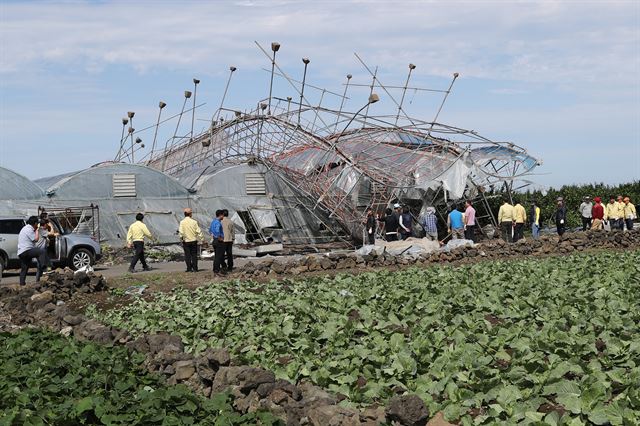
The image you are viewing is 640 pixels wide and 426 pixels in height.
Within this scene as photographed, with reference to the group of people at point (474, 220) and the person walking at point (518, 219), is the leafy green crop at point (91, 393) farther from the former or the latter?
the person walking at point (518, 219)

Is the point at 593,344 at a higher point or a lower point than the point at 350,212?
lower

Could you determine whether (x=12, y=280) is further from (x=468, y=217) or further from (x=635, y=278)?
(x=635, y=278)

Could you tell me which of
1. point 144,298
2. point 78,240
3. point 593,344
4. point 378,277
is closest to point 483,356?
point 593,344

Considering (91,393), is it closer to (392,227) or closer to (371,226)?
(392,227)

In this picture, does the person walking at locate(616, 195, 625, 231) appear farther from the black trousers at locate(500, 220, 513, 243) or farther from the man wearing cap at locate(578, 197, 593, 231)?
the black trousers at locate(500, 220, 513, 243)

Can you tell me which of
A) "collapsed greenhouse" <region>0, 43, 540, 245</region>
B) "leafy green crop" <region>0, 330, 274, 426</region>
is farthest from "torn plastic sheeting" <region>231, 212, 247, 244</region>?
"leafy green crop" <region>0, 330, 274, 426</region>

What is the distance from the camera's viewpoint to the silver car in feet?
76.3

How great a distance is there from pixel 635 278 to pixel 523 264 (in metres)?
3.68

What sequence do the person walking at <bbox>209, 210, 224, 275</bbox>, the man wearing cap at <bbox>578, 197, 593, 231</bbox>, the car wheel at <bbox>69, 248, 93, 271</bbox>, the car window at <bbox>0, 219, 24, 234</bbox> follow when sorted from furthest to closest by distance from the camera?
the man wearing cap at <bbox>578, 197, 593, 231</bbox>
the car wheel at <bbox>69, 248, 93, 271</bbox>
the car window at <bbox>0, 219, 24, 234</bbox>
the person walking at <bbox>209, 210, 224, 275</bbox>

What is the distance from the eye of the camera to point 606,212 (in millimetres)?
31625

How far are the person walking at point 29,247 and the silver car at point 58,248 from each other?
4249mm

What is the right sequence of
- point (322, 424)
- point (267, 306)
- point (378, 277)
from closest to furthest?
1. point (322, 424)
2. point (267, 306)
3. point (378, 277)

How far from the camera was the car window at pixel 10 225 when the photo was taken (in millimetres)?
23344

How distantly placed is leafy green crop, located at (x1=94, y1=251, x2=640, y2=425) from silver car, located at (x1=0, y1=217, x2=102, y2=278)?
32.1ft
